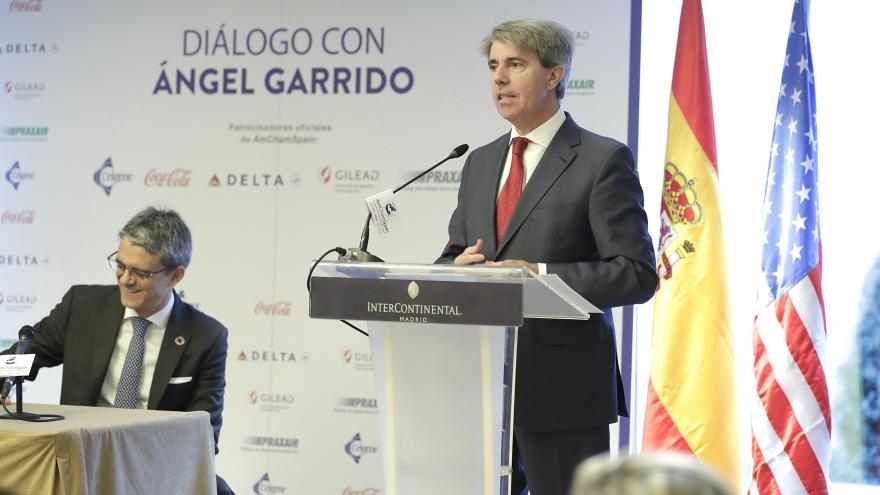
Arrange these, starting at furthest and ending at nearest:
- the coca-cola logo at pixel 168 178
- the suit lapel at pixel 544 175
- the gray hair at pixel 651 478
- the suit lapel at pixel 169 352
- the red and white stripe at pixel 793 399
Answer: the coca-cola logo at pixel 168 178, the red and white stripe at pixel 793 399, the suit lapel at pixel 169 352, the suit lapel at pixel 544 175, the gray hair at pixel 651 478

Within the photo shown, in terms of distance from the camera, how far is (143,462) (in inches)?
89.7

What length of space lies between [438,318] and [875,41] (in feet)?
11.1

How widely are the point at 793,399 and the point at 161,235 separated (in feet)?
8.08

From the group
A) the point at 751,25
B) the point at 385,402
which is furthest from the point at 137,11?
the point at 385,402

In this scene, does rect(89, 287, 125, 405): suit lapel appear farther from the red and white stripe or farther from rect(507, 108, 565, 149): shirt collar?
the red and white stripe

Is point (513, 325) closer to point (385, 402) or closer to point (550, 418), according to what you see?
point (385, 402)

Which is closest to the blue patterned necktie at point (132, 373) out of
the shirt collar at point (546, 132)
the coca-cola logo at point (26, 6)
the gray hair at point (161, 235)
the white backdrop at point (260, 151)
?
the gray hair at point (161, 235)

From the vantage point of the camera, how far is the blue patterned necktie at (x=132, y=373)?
9.74 feet

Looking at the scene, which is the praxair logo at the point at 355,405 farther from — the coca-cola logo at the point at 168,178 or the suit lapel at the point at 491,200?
the suit lapel at the point at 491,200

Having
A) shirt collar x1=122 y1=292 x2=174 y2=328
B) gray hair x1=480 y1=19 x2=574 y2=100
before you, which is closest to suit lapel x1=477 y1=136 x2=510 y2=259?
gray hair x1=480 y1=19 x2=574 y2=100

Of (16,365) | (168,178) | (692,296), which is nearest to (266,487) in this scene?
(168,178)

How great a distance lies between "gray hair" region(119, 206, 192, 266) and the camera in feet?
10.1

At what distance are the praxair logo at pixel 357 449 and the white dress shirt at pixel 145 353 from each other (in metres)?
1.83

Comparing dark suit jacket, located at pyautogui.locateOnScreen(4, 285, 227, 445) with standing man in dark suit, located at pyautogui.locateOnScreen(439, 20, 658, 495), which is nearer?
standing man in dark suit, located at pyautogui.locateOnScreen(439, 20, 658, 495)
